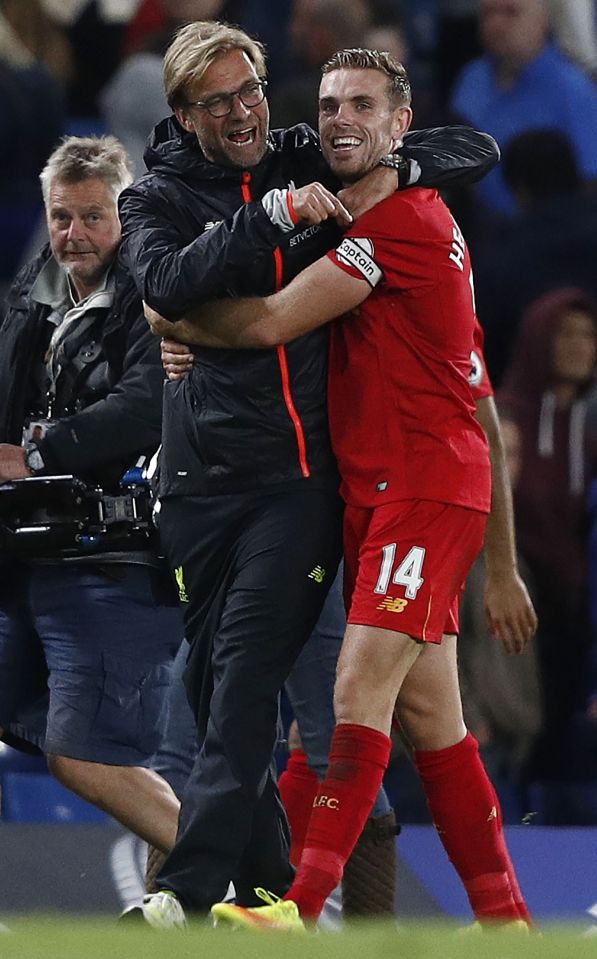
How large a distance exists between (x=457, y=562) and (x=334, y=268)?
0.64 meters

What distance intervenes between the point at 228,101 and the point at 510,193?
13.8ft

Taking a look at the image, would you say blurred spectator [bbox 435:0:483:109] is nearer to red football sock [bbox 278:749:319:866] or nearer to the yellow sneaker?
red football sock [bbox 278:749:319:866]

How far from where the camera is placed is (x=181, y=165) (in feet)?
12.6

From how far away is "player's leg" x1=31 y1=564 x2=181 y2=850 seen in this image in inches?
168

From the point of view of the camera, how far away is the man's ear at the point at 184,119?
3.84 m

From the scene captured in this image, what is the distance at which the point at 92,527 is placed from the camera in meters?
4.30

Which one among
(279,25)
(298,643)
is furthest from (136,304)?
(279,25)

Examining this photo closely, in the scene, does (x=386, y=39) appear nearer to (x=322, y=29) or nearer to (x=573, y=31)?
(x=322, y=29)

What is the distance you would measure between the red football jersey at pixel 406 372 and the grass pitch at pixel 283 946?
113cm

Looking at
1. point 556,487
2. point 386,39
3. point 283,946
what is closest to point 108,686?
point 283,946

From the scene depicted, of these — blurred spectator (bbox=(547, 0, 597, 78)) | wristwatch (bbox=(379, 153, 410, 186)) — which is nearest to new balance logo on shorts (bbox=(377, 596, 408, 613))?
wristwatch (bbox=(379, 153, 410, 186))

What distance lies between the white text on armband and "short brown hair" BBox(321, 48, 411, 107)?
330mm

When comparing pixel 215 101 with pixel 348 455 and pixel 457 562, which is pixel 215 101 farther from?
pixel 457 562

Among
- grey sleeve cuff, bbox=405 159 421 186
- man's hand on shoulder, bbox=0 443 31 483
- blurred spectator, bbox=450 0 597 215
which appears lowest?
man's hand on shoulder, bbox=0 443 31 483
